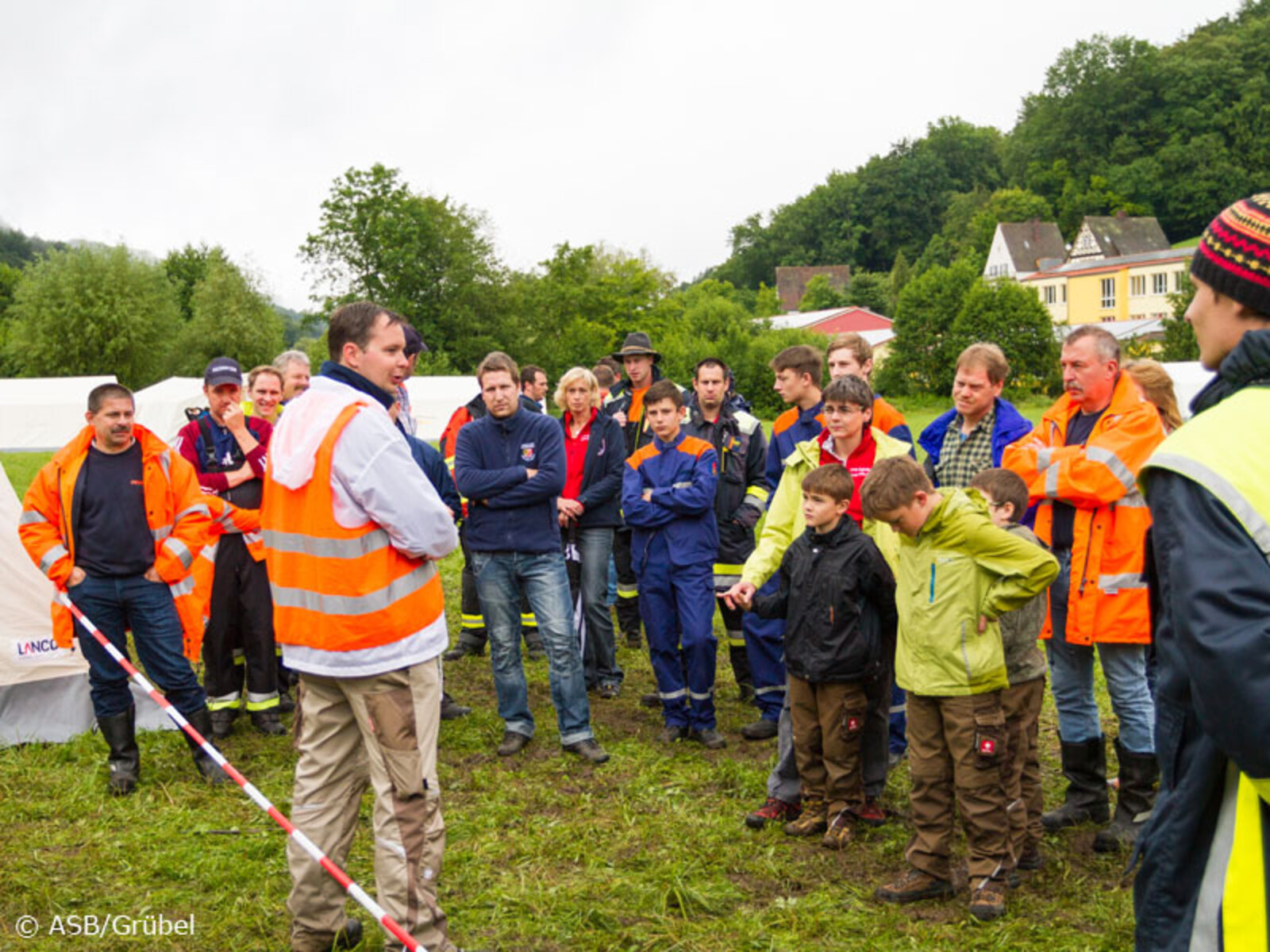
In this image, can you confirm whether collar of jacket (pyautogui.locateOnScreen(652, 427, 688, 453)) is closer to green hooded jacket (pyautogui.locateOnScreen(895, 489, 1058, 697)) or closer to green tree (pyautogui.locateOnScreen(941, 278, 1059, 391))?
green hooded jacket (pyautogui.locateOnScreen(895, 489, 1058, 697))

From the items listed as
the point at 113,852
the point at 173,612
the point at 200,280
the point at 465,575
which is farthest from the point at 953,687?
the point at 200,280

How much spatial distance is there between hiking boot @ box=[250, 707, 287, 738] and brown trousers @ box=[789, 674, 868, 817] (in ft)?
11.9

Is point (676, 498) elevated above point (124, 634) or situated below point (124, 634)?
above

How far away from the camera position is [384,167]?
56.6 metres

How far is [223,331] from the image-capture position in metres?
57.4

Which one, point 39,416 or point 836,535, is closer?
point 836,535

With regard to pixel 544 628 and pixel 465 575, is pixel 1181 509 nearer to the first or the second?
pixel 544 628

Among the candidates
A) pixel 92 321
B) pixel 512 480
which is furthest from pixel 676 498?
pixel 92 321

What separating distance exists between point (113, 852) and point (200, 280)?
73.7 metres

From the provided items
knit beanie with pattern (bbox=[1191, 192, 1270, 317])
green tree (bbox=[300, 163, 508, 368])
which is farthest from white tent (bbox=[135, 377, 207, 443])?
knit beanie with pattern (bbox=[1191, 192, 1270, 317])

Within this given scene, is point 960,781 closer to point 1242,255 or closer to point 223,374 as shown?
point 1242,255

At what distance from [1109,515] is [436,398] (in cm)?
3814

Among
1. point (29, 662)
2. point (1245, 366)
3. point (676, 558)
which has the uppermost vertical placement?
point (1245, 366)

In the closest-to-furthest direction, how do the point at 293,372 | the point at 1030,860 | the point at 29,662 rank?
the point at 1030,860 → the point at 29,662 → the point at 293,372
